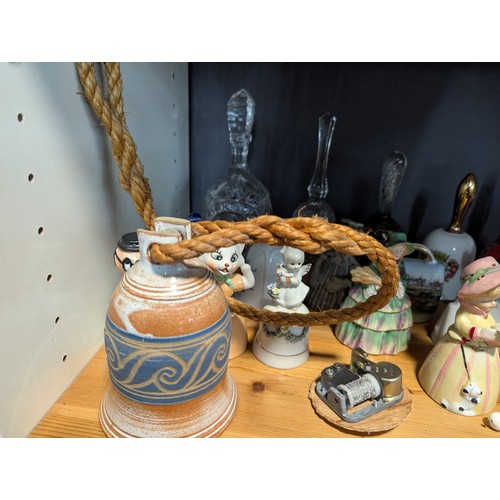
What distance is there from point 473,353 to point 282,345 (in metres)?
0.23

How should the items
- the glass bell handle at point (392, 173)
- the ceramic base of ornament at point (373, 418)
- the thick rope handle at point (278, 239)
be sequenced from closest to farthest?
the thick rope handle at point (278, 239) < the ceramic base of ornament at point (373, 418) < the glass bell handle at point (392, 173)

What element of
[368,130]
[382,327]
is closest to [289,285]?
[382,327]

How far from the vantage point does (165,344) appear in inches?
14.4

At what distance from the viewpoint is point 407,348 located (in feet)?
1.95

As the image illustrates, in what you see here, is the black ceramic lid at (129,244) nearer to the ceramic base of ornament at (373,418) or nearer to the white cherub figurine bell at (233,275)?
the white cherub figurine bell at (233,275)

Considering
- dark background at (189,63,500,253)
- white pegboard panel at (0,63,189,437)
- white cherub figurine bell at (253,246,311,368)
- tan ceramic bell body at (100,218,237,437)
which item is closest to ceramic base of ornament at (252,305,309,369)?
white cherub figurine bell at (253,246,311,368)

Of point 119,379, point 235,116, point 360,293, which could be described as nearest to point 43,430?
point 119,379

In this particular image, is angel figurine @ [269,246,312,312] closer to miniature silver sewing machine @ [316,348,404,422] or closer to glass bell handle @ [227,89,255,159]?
miniature silver sewing machine @ [316,348,404,422]

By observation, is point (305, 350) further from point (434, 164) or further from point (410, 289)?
point (434, 164)

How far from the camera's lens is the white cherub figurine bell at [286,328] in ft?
1.63

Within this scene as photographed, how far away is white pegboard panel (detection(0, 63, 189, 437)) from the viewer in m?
0.37

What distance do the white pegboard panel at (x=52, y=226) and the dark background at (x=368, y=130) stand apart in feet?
0.68

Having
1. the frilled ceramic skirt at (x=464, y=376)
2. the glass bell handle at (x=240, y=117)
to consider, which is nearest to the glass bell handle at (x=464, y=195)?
the frilled ceramic skirt at (x=464, y=376)

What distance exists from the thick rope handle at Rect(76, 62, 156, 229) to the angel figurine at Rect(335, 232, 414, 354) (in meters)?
0.32
